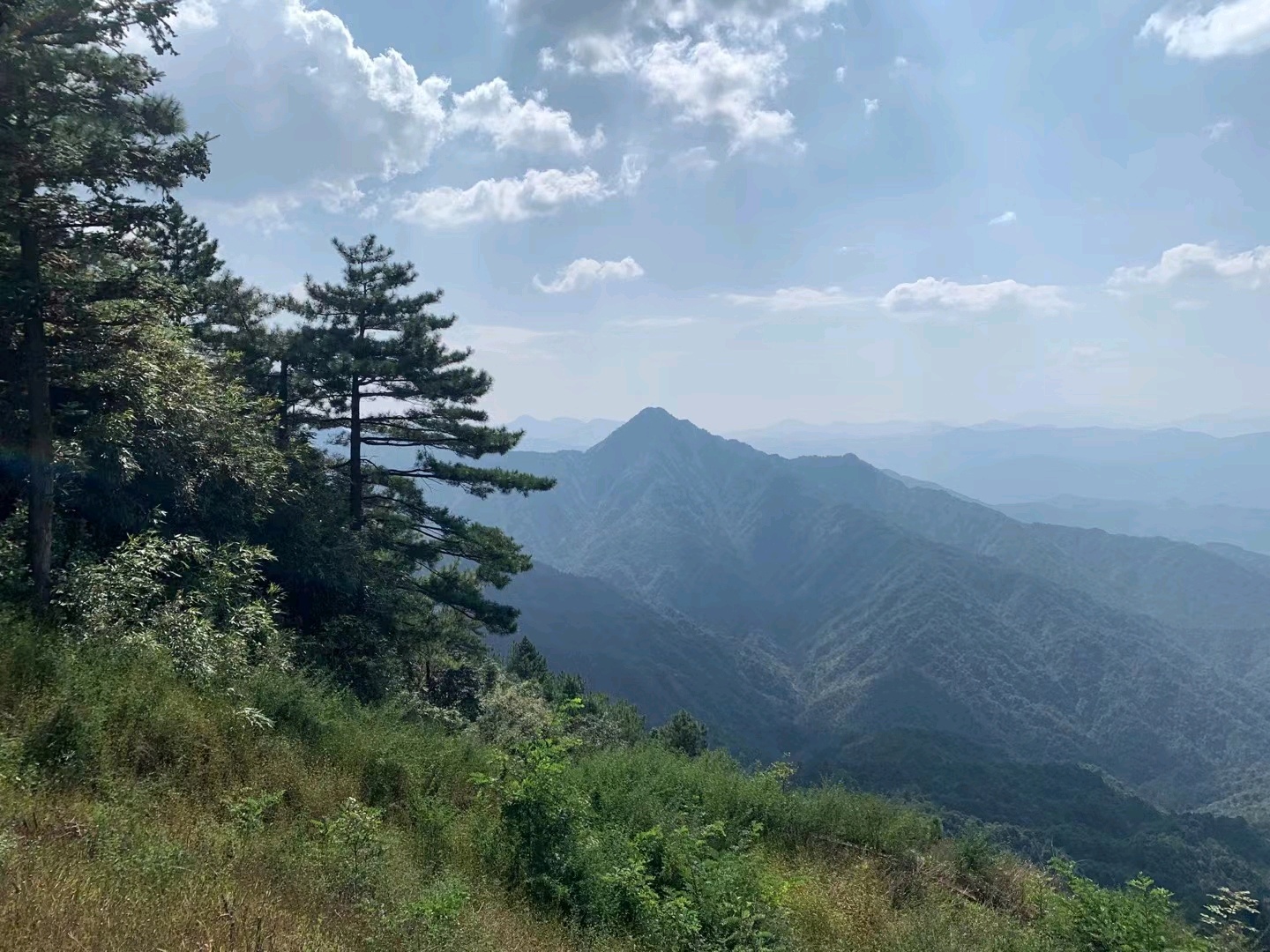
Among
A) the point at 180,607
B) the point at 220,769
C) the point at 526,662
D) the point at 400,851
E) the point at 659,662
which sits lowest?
the point at 659,662

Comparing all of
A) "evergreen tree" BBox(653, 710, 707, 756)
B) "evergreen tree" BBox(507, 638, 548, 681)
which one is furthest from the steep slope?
"evergreen tree" BBox(653, 710, 707, 756)

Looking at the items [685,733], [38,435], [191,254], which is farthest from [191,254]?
[685,733]

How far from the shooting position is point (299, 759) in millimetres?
6418

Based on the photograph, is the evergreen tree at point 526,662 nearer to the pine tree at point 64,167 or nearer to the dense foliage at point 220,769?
the dense foliage at point 220,769

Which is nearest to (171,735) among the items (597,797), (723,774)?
(597,797)

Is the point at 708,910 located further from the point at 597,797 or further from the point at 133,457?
the point at 133,457

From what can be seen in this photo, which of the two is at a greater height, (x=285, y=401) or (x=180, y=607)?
(x=285, y=401)

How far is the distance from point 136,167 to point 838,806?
1140 cm

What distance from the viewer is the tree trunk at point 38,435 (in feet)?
22.7

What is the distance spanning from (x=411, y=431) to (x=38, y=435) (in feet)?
33.4

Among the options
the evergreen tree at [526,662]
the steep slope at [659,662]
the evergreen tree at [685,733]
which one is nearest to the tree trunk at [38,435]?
the evergreen tree at [685,733]

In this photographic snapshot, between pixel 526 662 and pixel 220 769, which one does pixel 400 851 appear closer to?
pixel 220 769

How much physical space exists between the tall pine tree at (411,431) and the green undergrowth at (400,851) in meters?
9.07

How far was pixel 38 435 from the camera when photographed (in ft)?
23.5
